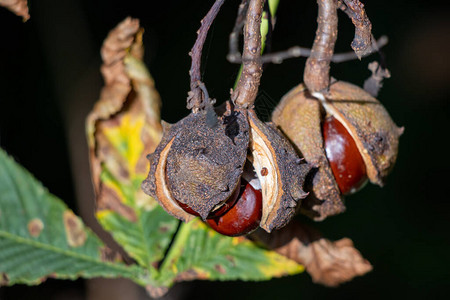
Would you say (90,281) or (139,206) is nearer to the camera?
(139,206)

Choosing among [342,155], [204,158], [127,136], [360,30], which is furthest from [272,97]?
[204,158]

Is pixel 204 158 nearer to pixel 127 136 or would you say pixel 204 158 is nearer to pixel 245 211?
pixel 245 211

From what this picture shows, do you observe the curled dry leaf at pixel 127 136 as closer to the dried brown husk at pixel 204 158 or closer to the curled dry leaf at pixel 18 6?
the curled dry leaf at pixel 18 6

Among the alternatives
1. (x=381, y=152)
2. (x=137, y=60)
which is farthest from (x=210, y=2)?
(x=381, y=152)

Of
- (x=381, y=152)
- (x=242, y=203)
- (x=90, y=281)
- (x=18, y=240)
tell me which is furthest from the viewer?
(x=90, y=281)

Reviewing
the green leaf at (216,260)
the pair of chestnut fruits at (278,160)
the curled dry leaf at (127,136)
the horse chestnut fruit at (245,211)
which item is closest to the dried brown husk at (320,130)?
the pair of chestnut fruits at (278,160)

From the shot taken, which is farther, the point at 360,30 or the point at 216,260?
the point at 216,260

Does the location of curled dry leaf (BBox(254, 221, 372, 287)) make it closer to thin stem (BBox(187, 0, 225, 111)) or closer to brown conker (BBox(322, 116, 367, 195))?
brown conker (BBox(322, 116, 367, 195))

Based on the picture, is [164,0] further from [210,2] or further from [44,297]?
[44,297]
